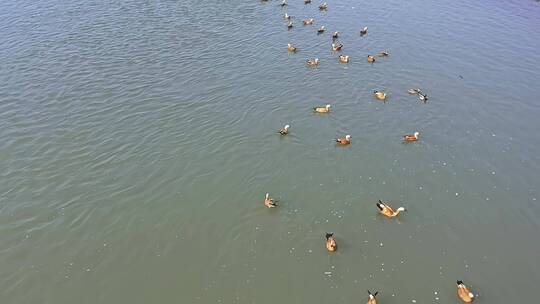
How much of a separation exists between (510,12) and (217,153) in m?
30.8

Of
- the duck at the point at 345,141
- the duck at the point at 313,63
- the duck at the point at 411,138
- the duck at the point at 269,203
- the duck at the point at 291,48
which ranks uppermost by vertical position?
the duck at the point at 291,48

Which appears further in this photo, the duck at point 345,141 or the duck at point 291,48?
the duck at point 291,48

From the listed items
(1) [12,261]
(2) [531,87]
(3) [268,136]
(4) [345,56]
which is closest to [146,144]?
(3) [268,136]

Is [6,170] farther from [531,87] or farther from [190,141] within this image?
[531,87]

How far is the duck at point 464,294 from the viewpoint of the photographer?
16433mm

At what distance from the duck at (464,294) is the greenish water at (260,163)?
35 centimetres

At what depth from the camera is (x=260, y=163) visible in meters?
23.3

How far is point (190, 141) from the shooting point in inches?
974

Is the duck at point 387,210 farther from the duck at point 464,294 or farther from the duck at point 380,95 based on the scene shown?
the duck at point 380,95

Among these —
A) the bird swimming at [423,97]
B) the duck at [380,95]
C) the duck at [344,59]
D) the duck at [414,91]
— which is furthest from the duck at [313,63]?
the bird swimming at [423,97]

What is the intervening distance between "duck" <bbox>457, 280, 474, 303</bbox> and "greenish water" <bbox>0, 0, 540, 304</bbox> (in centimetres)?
35

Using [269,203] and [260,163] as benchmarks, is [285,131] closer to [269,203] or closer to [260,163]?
[260,163]

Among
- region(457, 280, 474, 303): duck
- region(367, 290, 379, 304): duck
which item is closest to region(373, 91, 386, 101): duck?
region(457, 280, 474, 303): duck

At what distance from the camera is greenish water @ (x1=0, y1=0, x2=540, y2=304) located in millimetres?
17703
